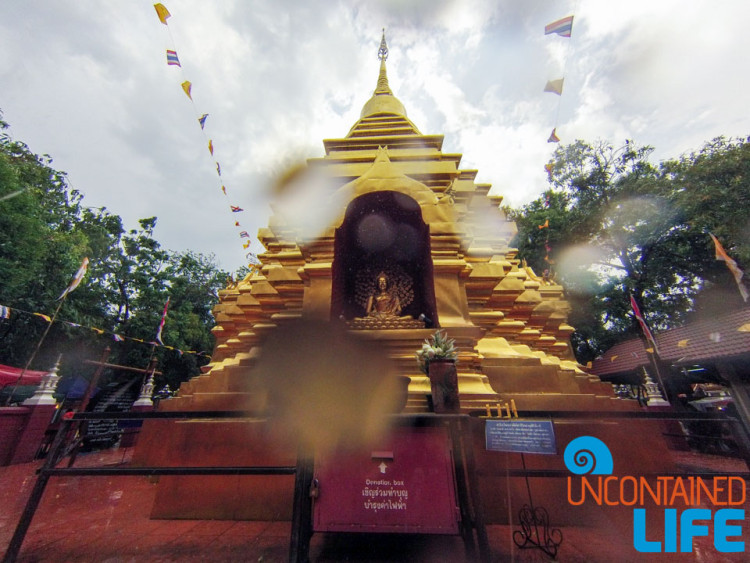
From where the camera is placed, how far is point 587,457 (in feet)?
9.93

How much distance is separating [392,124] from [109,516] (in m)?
8.73

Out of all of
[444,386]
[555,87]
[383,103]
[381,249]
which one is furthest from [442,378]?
[383,103]

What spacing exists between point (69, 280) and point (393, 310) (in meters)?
16.0

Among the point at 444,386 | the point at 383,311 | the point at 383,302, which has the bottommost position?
the point at 444,386

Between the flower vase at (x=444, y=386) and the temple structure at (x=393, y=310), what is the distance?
593 mm

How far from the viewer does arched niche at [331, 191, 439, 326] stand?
17.2ft

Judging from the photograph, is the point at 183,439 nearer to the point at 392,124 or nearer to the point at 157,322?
the point at 392,124

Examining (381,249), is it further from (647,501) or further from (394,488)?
(647,501)

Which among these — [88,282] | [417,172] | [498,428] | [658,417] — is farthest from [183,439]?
[88,282]

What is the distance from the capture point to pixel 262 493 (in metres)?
3.62

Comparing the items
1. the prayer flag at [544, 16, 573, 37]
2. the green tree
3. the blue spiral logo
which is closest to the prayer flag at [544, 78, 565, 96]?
the prayer flag at [544, 16, 573, 37]

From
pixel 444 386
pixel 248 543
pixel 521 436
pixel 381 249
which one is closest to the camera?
pixel 521 436

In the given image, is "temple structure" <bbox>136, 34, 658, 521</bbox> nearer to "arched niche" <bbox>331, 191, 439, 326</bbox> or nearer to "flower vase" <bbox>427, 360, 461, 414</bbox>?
"arched niche" <bbox>331, 191, 439, 326</bbox>

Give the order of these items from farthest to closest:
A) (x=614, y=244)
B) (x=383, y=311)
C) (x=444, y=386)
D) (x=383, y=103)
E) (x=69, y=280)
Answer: (x=614, y=244) < (x=69, y=280) < (x=383, y=103) < (x=383, y=311) < (x=444, y=386)
